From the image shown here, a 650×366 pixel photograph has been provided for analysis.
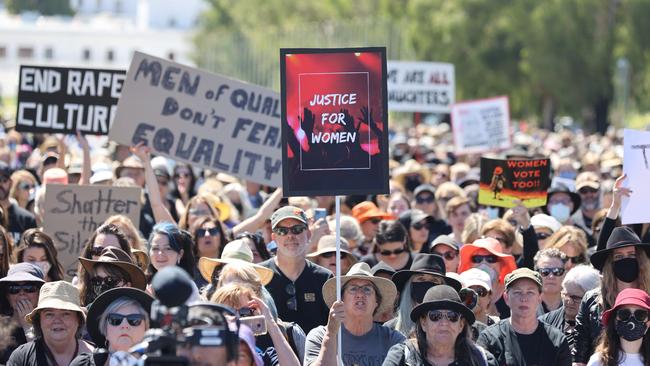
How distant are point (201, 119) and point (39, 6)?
421 feet

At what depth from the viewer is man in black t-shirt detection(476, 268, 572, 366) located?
8.34m

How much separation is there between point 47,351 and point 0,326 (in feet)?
1.00

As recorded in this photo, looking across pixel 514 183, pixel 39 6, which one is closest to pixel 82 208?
pixel 514 183

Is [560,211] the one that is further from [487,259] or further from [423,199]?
[487,259]

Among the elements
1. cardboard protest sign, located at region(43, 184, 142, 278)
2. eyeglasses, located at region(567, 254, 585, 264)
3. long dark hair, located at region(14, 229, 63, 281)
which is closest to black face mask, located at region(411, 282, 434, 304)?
eyeglasses, located at region(567, 254, 585, 264)

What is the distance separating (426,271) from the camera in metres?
8.94

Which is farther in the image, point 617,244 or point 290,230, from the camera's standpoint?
point 290,230

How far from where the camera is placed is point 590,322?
862 cm

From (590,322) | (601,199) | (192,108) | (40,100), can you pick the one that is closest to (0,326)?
(590,322)

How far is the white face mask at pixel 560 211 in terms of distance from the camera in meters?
13.8

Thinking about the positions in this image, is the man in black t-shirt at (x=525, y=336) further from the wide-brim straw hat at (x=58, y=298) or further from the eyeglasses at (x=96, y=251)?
the eyeglasses at (x=96, y=251)

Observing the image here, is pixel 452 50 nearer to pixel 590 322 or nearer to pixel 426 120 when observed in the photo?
pixel 426 120

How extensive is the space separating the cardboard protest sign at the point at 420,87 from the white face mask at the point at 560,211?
9.09m

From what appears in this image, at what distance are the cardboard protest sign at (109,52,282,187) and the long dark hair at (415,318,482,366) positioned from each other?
16.5 feet
